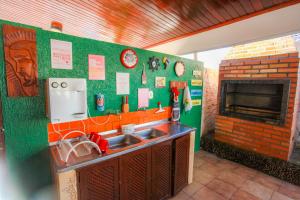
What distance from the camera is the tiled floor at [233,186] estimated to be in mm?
1879

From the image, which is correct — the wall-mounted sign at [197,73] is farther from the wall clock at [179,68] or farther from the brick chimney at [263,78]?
the brick chimney at [263,78]

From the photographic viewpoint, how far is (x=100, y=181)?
4.05ft

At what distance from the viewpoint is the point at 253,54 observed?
8.56 ft

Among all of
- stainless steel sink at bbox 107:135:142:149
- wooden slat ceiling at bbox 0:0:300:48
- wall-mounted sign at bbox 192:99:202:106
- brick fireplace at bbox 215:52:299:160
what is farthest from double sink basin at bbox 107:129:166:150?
brick fireplace at bbox 215:52:299:160

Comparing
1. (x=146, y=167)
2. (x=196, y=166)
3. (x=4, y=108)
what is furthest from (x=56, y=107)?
(x=196, y=166)

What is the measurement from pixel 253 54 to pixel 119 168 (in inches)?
116

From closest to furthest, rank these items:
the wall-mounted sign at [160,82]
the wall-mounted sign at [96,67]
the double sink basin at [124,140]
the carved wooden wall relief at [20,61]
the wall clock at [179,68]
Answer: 1. the carved wooden wall relief at [20,61]
2. the wall-mounted sign at [96,67]
3. the double sink basin at [124,140]
4. the wall-mounted sign at [160,82]
5. the wall clock at [179,68]

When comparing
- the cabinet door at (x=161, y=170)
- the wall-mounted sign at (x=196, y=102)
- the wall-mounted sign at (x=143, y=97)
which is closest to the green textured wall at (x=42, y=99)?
the wall-mounted sign at (x=143, y=97)

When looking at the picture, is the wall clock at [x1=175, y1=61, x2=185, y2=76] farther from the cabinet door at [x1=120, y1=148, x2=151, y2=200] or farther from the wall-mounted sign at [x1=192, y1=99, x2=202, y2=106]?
the cabinet door at [x1=120, y1=148, x2=151, y2=200]

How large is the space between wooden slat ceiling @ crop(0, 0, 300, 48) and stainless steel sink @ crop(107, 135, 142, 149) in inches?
65.2

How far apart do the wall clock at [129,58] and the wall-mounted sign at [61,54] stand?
57 centimetres

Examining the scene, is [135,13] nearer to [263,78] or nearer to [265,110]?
[263,78]

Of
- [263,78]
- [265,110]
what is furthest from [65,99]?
[265,110]

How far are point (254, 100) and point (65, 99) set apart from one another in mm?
3404
